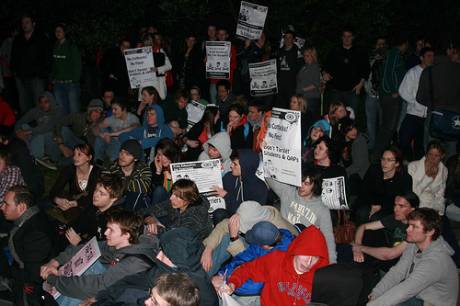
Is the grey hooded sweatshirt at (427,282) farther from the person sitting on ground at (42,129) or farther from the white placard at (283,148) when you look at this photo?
the person sitting on ground at (42,129)

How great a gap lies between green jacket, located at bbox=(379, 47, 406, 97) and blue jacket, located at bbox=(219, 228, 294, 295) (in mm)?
6448

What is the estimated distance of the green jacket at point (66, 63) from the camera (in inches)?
535

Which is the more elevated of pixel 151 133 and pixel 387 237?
pixel 151 133

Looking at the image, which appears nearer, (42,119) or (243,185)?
(243,185)

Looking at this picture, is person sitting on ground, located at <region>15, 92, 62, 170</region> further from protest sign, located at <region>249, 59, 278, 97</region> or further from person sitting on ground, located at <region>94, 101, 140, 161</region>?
protest sign, located at <region>249, 59, 278, 97</region>

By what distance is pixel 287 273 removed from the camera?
5.76 metres

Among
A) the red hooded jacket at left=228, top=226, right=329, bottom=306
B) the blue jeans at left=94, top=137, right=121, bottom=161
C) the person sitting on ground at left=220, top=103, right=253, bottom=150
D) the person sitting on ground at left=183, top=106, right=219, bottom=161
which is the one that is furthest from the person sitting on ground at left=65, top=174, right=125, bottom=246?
the blue jeans at left=94, top=137, right=121, bottom=161

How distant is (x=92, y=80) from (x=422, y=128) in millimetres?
7040

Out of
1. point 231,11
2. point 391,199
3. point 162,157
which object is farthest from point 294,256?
point 231,11

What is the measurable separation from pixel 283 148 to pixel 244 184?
2.17ft

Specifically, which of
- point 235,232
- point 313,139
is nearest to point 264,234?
point 235,232

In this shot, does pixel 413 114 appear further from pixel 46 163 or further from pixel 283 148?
pixel 46 163

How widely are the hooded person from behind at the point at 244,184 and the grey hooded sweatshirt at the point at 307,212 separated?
50 centimetres

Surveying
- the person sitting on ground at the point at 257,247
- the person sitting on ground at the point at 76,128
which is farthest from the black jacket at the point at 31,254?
the person sitting on ground at the point at 76,128
